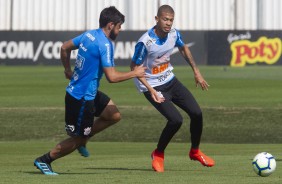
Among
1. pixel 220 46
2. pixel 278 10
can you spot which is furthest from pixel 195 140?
pixel 278 10

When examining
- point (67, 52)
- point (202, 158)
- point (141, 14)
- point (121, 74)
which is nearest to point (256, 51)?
point (141, 14)

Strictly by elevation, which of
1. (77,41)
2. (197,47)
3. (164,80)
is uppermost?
(77,41)

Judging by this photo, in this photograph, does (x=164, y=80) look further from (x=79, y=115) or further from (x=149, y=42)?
(x=79, y=115)

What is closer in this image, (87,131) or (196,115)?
Result: (87,131)

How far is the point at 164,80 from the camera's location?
12.4 m

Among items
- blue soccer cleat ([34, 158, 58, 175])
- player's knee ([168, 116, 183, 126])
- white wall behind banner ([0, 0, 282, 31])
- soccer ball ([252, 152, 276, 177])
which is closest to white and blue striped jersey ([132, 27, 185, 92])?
player's knee ([168, 116, 183, 126])

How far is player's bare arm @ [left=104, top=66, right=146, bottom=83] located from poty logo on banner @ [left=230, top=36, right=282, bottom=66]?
98.8 ft

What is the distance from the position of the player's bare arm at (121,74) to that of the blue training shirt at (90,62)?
3.2 inches

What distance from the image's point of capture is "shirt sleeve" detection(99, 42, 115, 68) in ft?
36.1

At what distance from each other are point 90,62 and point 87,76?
17cm

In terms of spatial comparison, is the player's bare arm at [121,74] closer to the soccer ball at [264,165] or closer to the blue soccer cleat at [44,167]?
the blue soccer cleat at [44,167]

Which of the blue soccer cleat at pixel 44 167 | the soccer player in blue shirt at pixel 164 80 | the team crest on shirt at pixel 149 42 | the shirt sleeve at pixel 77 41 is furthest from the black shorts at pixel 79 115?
the team crest on shirt at pixel 149 42

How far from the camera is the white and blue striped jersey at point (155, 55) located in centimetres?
1215

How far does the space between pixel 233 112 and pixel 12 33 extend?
70.7ft
